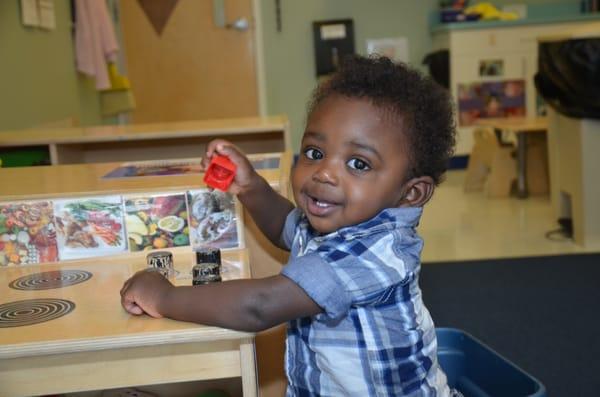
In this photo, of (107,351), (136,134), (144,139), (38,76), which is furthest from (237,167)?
(38,76)

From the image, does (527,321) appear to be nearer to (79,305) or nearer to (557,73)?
(557,73)

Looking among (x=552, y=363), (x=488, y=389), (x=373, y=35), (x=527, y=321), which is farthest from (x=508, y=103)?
(x=488, y=389)

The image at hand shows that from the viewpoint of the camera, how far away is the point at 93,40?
3932mm

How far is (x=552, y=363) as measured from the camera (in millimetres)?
2283

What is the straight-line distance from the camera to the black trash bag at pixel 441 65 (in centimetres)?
589

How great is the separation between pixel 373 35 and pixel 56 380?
581 centimetres

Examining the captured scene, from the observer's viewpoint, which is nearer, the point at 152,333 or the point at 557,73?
the point at 152,333

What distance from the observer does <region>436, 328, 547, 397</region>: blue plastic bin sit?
1.49m

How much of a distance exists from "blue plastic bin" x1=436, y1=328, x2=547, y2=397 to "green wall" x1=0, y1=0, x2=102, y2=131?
7.04 feet

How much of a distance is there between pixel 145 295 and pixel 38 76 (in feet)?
8.78

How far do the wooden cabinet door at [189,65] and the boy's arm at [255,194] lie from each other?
13.2 ft

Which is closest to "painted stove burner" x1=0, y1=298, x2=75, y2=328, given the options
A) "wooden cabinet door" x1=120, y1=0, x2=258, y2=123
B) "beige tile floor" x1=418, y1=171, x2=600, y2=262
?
"beige tile floor" x1=418, y1=171, x2=600, y2=262

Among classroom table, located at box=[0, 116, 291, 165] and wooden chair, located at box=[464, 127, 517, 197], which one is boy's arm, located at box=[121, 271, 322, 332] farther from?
wooden chair, located at box=[464, 127, 517, 197]

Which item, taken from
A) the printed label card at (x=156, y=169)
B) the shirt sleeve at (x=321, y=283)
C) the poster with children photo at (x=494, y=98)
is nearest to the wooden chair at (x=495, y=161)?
the poster with children photo at (x=494, y=98)
